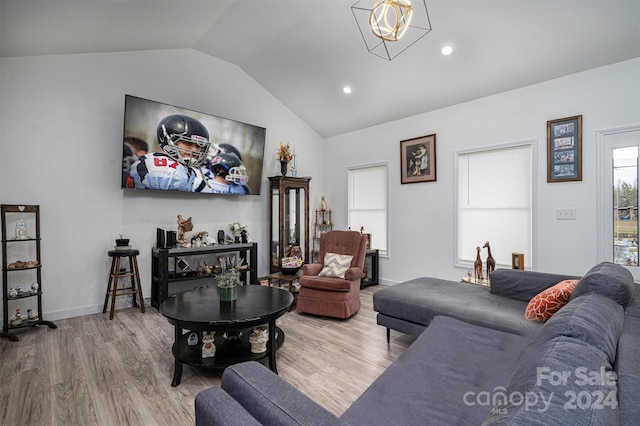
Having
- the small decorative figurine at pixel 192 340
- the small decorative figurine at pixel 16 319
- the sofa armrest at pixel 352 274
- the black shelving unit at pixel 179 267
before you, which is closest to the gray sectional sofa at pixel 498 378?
the sofa armrest at pixel 352 274

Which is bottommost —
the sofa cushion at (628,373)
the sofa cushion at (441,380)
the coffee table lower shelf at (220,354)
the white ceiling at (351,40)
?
the coffee table lower shelf at (220,354)

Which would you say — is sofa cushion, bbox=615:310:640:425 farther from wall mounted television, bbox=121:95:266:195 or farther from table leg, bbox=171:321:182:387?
wall mounted television, bbox=121:95:266:195

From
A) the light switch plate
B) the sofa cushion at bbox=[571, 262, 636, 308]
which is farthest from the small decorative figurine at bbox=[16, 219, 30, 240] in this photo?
the light switch plate

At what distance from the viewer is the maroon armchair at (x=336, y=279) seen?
335 centimetres

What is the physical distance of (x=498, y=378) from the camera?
1411mm

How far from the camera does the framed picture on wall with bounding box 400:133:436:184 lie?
173 inches

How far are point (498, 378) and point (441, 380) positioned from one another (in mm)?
276

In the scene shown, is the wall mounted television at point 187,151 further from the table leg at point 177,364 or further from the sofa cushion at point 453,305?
the sofa cushion at point 453,305

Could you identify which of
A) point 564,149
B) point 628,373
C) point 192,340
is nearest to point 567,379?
point 628,373

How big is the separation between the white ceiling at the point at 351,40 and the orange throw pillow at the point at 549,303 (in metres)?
2.51

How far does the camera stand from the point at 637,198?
9.74 feet

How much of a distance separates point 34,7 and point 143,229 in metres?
2.40

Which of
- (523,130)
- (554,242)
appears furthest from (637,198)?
(523,130)

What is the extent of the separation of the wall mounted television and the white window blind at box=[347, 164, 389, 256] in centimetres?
174
